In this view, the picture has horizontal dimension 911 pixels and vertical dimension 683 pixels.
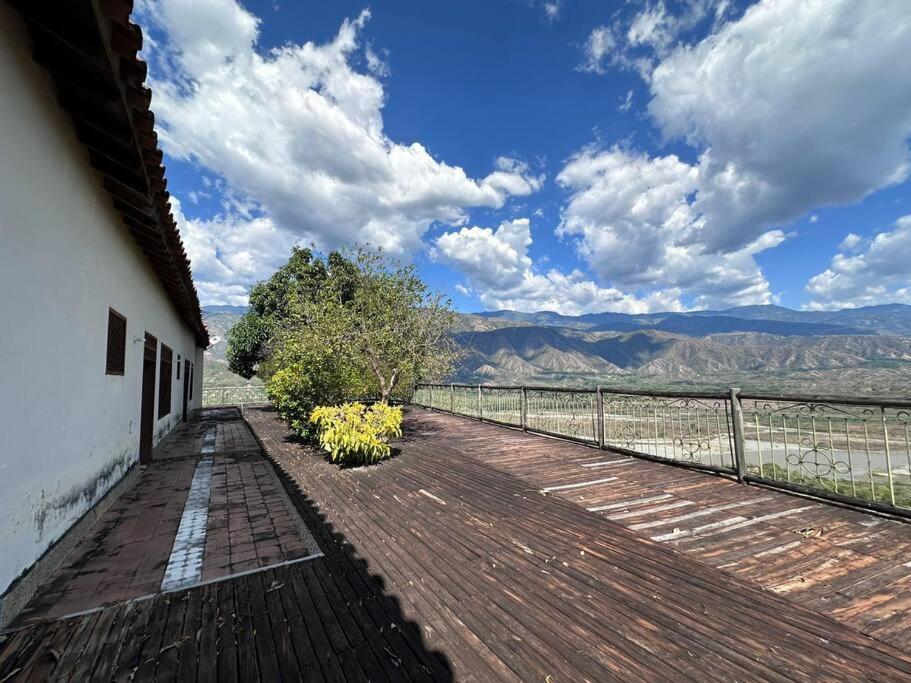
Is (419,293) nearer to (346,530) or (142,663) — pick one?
(346,530)

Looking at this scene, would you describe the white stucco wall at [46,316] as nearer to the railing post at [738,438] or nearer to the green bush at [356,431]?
the green bush at [356,431]

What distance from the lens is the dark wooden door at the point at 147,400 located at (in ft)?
22.3

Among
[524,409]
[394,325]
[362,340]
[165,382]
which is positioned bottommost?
[524,409]

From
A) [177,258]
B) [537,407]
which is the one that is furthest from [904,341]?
[177,258]

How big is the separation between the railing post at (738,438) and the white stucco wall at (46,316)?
710 centimetres

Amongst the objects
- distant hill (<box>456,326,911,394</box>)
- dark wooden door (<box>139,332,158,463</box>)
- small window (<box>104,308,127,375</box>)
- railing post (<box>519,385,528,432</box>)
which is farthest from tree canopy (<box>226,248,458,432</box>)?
distant hill (<box>456,326,911,394</box>)

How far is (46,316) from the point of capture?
299 cm

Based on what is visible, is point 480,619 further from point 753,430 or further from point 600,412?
point 600,412

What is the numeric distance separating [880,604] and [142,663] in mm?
4571

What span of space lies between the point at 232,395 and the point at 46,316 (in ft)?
67.2

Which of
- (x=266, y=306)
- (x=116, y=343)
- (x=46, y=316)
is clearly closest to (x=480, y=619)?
(x=46, y=316)

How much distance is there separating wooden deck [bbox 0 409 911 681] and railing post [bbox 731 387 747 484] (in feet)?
2.82

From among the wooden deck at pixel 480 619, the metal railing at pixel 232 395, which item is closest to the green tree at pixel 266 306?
Result: the metal railing at pixel 232 395

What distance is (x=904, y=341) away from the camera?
343 ft
